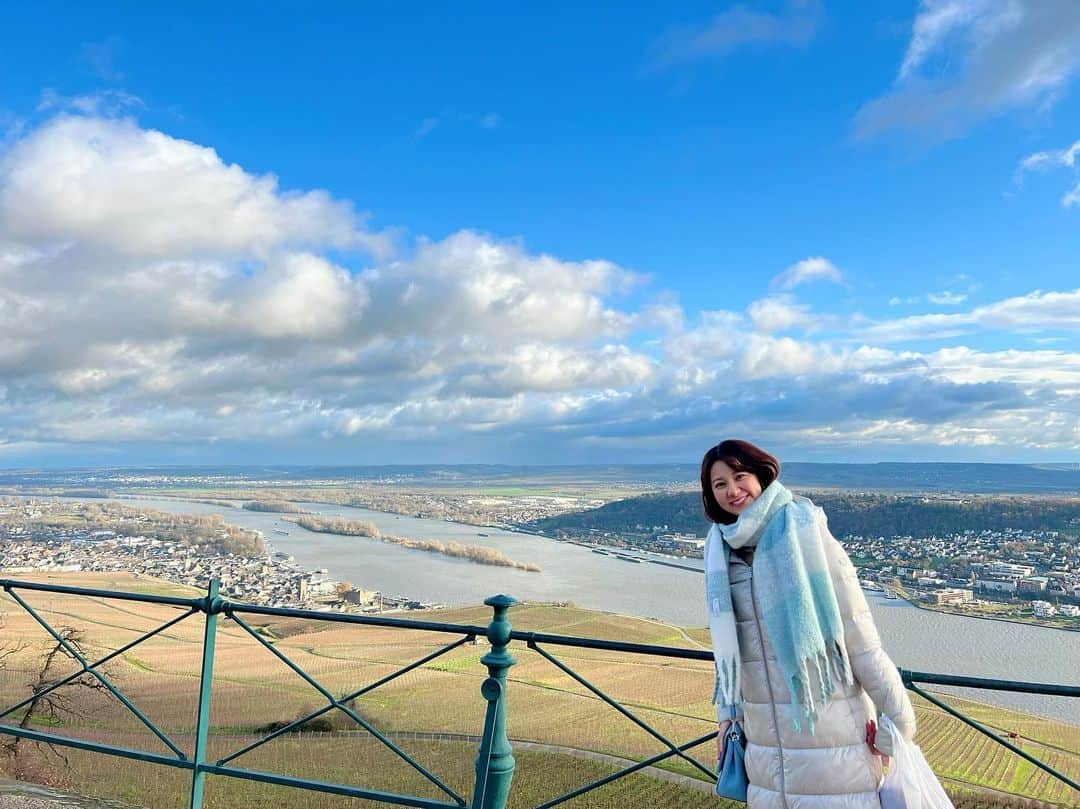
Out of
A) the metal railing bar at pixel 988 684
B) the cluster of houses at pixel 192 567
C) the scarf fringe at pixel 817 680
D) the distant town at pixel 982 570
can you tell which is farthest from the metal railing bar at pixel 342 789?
the distant town at pixel 982 570

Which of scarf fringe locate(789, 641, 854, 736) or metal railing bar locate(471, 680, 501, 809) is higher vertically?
scarf fringe locate(789, 641, 854, 736)

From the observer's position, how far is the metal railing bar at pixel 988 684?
281 cm

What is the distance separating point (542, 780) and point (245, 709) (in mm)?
6927

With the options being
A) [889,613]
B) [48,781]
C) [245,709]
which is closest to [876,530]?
[889,613]

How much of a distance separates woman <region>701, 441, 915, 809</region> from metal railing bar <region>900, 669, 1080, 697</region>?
2.00ft

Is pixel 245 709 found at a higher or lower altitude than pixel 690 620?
higher

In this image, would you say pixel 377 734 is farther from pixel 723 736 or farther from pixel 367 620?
pixel 723 736

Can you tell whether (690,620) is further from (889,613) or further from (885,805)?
(885,805)

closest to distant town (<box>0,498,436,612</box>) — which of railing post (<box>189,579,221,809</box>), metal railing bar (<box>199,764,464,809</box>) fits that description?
railing post (<box>189,579,221,809</box>)

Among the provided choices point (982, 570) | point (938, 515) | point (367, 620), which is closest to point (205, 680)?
point (367, 620)

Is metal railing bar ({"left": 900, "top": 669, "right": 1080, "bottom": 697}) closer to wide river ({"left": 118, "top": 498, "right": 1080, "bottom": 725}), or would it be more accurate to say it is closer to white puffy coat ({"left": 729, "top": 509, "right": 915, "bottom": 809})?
white puffy coat ({"left": 729, "top": 509, "right": 915, "bottom": 809})

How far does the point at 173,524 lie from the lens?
72.3 meters

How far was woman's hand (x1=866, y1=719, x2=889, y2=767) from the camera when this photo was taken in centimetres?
239

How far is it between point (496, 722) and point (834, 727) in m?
1.67
